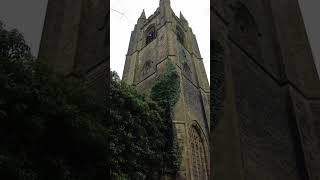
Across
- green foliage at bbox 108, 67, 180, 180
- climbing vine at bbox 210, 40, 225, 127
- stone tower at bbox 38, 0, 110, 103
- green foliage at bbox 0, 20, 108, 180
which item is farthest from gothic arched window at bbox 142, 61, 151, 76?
green foliage at bbox 0, 20, 108, 180

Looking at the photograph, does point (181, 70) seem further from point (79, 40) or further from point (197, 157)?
point (79, 40)

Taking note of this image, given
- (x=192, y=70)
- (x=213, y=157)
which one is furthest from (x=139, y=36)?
(x=213, y=157)

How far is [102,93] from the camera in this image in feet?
39.8

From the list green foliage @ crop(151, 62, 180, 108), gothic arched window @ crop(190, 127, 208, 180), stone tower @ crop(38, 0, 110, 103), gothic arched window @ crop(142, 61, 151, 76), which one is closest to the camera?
stone tower @ crop(38, 0, 110, 103)

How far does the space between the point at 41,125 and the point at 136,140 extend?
9.44 m

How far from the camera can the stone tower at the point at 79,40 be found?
12305mm

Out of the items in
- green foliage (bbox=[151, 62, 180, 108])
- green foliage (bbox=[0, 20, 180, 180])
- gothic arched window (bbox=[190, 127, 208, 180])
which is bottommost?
green foliage (bbox=[0, 20, 180, 180])

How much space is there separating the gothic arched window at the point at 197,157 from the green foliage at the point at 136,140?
3146 mm

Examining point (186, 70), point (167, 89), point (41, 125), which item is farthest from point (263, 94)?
point (186, 70)

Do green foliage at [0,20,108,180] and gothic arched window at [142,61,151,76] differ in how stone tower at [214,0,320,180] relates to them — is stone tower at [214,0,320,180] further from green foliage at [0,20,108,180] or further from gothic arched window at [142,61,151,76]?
gothic arched window at [142,61,151,76]

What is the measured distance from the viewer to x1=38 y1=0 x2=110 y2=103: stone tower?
12305mm

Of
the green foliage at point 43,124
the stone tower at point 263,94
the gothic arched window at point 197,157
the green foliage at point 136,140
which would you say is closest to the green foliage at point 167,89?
the gothic arched window at point 197,157

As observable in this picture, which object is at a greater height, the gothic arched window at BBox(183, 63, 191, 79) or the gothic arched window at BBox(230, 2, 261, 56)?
the gothic arched window at BBox(183, 63, 191, 79)

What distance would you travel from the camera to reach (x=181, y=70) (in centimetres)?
3131
